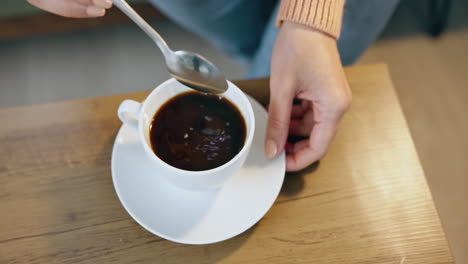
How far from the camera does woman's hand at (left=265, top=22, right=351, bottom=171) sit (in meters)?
0.72

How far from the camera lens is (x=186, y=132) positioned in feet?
2.29

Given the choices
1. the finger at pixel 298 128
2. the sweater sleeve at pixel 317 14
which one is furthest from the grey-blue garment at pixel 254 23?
the finger at pixel 298 128

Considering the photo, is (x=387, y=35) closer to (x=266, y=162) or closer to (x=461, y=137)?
(x=461, y=137)

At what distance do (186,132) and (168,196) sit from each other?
0.11 meters

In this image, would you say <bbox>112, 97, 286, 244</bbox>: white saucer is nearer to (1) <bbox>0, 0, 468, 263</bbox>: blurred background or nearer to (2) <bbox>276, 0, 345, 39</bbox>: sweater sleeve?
(2) <bbox>276, 0, 345, 39</bbox>: sweater sleeve

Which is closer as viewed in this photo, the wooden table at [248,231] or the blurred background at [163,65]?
the wooden table at [248,231]

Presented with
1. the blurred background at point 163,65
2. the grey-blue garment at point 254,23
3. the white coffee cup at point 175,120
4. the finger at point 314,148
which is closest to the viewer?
the white coffee cup at point 175,120

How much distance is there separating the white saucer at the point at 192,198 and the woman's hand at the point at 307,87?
5cm

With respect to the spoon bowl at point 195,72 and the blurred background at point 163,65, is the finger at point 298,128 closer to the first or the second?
the spoon bowl at point 195,72

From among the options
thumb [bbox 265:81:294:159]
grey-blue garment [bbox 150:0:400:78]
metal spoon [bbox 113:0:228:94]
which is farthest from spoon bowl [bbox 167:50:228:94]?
grey-blue garment [bbox 150:0:400:78]

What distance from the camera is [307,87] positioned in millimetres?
746

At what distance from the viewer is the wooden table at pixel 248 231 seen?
27.7 inches

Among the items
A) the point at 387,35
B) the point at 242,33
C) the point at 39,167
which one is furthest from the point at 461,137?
the point at 39,167

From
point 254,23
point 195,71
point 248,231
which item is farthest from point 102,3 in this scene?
point 254,23
